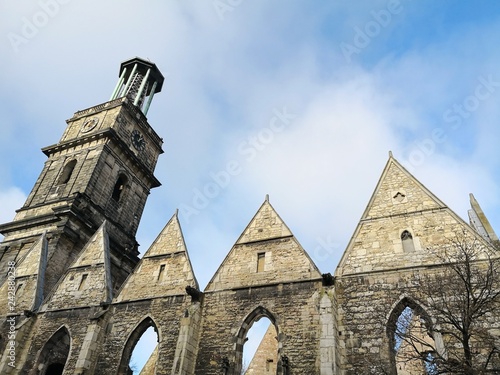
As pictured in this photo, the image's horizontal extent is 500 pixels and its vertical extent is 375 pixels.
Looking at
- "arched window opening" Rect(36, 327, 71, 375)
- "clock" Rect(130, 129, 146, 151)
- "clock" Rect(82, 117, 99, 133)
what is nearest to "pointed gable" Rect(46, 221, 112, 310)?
"arched window opening" Rect(36, 327, 71, 375)

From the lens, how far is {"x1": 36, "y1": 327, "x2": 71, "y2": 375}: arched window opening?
1487 centimetres

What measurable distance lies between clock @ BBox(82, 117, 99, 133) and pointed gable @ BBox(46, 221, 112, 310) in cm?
1342

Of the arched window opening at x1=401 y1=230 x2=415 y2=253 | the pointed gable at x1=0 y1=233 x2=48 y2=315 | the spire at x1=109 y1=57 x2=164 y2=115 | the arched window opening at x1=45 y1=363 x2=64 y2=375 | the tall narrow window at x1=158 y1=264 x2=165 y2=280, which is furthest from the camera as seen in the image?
the spire at x1=109 y1=57 x2=164 y2=115

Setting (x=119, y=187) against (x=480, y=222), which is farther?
(x=119, y=187)

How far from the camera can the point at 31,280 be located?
18.5 m

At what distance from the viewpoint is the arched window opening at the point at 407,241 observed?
12.4 metres

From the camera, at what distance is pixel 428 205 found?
13.1 m

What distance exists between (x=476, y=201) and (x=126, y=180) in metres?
21.3

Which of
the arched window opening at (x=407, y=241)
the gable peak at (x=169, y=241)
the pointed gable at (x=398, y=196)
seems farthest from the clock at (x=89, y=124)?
the arched window opening at (x=407, y=241)

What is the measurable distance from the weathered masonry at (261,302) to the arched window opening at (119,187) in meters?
7.80

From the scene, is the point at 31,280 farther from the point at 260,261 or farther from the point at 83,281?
the point at 260,261

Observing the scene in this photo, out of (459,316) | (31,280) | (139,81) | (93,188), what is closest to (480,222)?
(459,316)

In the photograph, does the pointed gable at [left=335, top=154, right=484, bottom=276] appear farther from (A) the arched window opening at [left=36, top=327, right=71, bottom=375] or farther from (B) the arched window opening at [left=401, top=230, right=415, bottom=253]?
(A) the arched window opening at [left=36, top=327, right=71, bottom=375]

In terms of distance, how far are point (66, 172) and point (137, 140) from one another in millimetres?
5505
